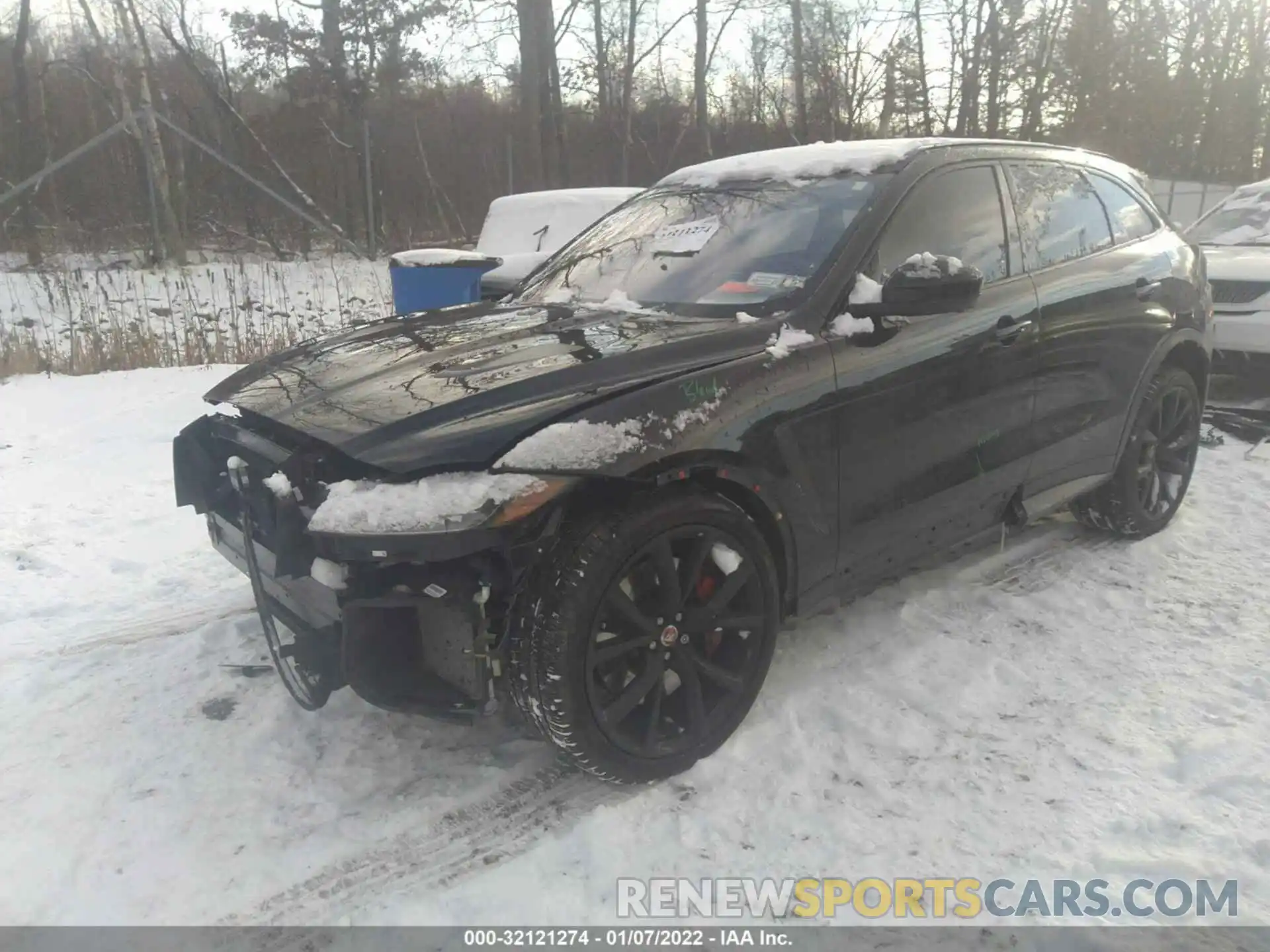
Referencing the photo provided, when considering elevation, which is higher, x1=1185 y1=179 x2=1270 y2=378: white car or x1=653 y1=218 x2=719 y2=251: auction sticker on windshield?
x1=653 y1=218 x2=719 y2=251: auction sticker on windshield

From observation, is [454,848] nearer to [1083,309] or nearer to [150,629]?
[150,629]

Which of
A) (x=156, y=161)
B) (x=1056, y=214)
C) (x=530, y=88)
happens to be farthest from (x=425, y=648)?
(x=156, y=161)

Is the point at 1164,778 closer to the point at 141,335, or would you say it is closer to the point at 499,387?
the point at 499,387

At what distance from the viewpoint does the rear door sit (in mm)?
3631

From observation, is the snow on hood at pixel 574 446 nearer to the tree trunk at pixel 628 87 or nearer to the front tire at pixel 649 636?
the front tire at pixel 649 636

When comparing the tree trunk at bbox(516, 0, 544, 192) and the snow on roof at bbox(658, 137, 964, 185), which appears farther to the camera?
the tree trunk at bbox(516, 0, 544, 192)

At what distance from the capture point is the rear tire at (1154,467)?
165 inches

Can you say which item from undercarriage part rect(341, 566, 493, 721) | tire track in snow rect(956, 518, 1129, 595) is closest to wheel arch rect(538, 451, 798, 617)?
undercarriage part rect(341, 566, 493, 721)

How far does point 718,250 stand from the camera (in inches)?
131

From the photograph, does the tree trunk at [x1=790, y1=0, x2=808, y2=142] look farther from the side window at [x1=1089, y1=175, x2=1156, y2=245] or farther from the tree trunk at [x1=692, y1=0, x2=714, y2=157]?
the side window at [x1=1089, y1=175, x2=1156, y2=245]

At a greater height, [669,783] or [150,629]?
[150,629]

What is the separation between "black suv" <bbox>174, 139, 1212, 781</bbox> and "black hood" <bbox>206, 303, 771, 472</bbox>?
0.01 meters

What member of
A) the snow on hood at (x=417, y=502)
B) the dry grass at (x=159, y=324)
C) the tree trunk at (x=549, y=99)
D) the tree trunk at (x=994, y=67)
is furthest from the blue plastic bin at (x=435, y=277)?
the tree trunk at (x=994, y=67)

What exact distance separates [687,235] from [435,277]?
357 centimetres
